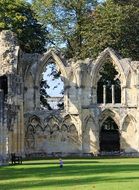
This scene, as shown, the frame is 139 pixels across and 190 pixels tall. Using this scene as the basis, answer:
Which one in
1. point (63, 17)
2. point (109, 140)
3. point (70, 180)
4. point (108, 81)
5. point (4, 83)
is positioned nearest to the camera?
point (70, 180)

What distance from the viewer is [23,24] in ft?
186

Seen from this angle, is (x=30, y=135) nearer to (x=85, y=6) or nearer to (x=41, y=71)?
(x=41, y=71)

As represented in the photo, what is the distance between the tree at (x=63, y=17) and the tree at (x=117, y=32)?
17.0 feet

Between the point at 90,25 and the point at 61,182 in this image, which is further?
the point at 90,25

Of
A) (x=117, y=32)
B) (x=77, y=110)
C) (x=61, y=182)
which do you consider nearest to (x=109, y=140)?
(x=77, y=110)

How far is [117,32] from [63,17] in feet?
33.7

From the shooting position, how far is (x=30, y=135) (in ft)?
163

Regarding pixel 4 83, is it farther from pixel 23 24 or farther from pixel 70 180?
pixel 70 180

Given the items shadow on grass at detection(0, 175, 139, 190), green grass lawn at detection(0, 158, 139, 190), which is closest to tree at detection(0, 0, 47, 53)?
green grass lawn at detection(0, 158, 139, 190)

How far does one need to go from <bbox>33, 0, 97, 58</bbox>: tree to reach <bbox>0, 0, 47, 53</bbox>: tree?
11.4 ft

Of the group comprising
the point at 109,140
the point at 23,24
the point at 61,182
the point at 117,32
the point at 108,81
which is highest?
the point at 23,24

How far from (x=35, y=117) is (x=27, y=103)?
137cm

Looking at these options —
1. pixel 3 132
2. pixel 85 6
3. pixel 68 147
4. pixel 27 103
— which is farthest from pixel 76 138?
pixel 85 6

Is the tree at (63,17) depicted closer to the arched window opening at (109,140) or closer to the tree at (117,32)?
the tree at (117,32)
